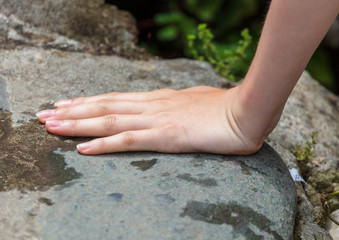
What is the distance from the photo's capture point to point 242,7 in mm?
4098

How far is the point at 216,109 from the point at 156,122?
10.5 inches

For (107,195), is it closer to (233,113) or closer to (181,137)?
(181,137)

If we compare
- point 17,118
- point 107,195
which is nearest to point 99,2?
point 17,118

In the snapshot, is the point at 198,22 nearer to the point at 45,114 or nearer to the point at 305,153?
the point at 305,153

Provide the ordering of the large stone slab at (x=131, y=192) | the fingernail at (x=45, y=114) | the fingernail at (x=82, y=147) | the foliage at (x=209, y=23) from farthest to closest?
the foliage at (x=209, y=23) < the fingernail at (x=45, y=114) < the fingernail at (x=82, y=147) < the large stone slab at (x=131, y=192)

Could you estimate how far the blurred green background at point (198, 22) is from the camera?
4.05 meters

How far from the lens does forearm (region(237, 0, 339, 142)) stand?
143cm

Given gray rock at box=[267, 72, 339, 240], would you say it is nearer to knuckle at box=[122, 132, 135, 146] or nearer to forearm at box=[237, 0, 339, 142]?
forearm at box=[237, 0, 339, 142]

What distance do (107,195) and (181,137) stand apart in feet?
1.37

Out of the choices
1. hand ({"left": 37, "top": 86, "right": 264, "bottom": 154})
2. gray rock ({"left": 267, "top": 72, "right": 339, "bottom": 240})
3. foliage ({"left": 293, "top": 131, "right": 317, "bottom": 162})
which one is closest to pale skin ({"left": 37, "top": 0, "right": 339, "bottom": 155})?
hand ({"left": 37, "top": 86, "right": 264, "bottom": 154})

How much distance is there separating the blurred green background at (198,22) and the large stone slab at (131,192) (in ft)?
7.29

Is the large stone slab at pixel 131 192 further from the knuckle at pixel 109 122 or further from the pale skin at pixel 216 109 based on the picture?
the knuckle at pixel 109 122

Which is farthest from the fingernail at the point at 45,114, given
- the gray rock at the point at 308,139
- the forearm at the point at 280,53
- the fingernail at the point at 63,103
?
the gray rock at the point at 308,139

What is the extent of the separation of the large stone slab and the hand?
4 centimetres
